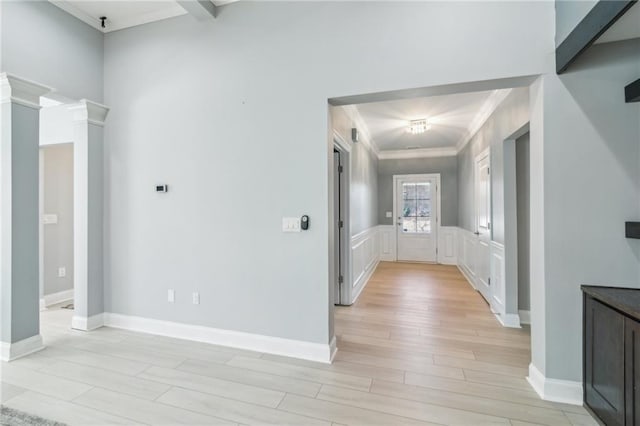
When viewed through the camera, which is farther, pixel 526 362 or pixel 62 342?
pixel 62 342

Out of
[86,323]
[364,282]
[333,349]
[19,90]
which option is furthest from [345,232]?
[19,90]

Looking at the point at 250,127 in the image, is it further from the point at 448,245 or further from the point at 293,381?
the point at 448,245

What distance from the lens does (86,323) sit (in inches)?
119

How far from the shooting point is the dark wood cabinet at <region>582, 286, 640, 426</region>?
1.42 m

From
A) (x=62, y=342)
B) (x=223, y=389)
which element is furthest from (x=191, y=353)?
(x=62, y=342)

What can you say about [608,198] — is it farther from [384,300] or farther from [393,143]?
[393,143]

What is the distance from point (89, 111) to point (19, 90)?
0.57m

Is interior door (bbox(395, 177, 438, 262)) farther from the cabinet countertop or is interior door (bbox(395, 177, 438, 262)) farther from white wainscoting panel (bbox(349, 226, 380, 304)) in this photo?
the cabinet countertop

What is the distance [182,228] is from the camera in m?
2.88

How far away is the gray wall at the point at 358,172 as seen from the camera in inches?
144

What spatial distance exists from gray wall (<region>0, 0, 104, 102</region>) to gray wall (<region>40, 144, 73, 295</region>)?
1.46m

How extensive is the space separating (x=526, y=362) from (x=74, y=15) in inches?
212

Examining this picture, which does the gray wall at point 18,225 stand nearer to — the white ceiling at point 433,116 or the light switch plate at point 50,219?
the light switch plate at point 50,219

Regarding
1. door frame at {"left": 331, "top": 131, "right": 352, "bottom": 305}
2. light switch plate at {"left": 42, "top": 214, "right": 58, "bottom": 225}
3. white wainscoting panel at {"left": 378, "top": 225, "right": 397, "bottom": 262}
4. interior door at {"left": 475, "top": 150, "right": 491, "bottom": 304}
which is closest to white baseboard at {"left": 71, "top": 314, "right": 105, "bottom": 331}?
light switch plate at {"left": 42, "top": 214, "right": 58, "bottom": 225}
